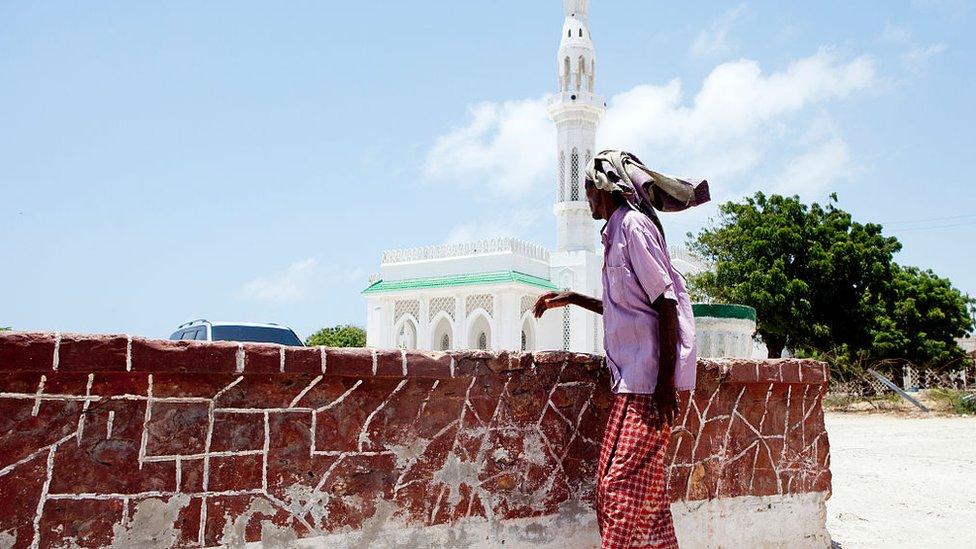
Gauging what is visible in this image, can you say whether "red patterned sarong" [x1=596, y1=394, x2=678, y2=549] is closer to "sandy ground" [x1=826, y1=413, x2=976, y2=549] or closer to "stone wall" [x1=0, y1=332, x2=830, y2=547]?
"stone wall" [x1=0, y1=332, x2=830, y2=547]

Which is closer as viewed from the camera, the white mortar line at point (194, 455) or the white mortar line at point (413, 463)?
the white mortar line at point (194, 455)

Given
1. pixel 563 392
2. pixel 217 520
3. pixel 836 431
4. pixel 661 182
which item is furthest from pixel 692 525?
pixel 836 431

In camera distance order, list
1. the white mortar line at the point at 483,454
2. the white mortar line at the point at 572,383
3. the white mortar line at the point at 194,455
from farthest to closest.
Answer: the white mortar line at the point at 572,383
the white mortar line at the point at 483,454
the white mortar line at the point at 194,455

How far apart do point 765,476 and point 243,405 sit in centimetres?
256

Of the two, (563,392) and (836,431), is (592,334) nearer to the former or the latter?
(836,431)

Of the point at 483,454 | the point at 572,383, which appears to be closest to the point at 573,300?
the point at 572,383

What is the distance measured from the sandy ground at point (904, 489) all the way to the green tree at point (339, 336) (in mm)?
28907

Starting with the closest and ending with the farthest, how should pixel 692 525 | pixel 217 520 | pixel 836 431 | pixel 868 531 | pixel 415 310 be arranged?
pixel 217 520 → pixel 692 525 → pixel 868 531 → pixel 836 431 → pixel 415 310

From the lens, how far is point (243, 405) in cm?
260

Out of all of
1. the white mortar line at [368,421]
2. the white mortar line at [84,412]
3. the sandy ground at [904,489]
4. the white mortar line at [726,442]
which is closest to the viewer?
the white mortar line at [84,412]

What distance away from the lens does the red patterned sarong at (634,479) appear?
2.90 m

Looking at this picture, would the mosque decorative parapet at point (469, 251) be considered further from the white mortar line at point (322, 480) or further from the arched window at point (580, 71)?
the white mortar line at point (322, 480)

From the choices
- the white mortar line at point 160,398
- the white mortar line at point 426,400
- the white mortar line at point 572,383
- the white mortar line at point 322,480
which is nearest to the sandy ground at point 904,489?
the white mortar line at point 572,383

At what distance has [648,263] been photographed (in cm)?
288
